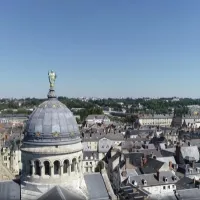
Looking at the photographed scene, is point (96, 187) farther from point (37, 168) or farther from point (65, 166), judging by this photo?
point (37, 168)

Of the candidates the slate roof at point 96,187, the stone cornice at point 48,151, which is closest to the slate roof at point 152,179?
the slate roof at point 96,187

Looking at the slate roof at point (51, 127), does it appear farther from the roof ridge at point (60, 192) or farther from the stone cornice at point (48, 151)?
the roof ridge at point (60, 192)

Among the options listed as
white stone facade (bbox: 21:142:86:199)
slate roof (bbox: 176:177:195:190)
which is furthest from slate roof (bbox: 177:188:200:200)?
white stone facade (bbox: 21:142:86:199)

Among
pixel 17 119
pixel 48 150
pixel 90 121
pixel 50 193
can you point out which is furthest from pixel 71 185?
pixel 17 119

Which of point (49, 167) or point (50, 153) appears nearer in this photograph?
point (50, 153)

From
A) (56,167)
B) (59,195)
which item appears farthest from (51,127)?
(59,195)

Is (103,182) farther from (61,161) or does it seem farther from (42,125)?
(42,125)
